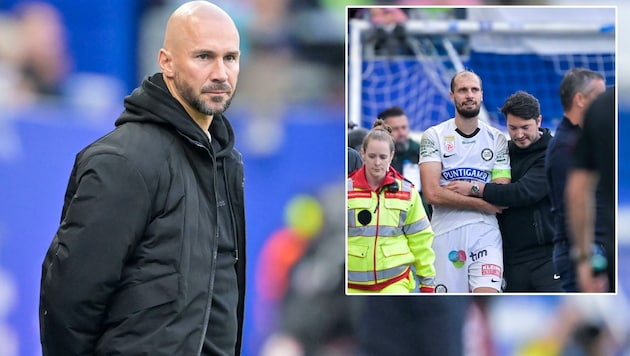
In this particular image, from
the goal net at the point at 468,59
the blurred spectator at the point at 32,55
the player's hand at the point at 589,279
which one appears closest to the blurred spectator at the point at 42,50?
the blurred spectator at the point at 32,55

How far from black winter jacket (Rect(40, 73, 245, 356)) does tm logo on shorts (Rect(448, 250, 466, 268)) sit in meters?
1.35

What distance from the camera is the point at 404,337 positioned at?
3.28 meters

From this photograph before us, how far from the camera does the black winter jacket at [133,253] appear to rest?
1849 millimetres

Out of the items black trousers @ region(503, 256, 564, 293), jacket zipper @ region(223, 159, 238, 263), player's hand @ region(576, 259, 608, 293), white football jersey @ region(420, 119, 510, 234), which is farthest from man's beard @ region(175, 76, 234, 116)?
player's hand @ region(576, 259, 608, 293)

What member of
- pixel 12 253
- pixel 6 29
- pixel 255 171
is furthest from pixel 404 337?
pixel 6 29

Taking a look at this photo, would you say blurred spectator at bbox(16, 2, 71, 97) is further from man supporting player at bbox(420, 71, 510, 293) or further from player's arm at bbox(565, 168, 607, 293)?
player's arm at bbox(565, 168, 607, 293)

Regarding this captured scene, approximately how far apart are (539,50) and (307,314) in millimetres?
1169

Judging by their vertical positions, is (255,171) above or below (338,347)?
above

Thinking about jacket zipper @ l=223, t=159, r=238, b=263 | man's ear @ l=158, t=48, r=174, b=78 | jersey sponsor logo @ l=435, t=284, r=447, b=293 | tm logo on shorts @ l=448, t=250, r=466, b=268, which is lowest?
jersey sponsor logo @ l=435, t=284, r=447, b=293

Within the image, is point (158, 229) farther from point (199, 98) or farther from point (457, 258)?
point (457, 258)

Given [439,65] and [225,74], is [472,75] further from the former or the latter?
[225,74]

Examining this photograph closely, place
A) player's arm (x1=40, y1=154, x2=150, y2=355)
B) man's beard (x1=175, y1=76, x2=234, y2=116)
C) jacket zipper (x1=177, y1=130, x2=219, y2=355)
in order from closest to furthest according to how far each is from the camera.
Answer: player's arm (x1=40, y1=154, x2=150, y2=355) → jacket zipper (x1=177, y1=130, x2=219, y2=355) → man's beard (x1=175, y1=76, x2=234, y2=116)

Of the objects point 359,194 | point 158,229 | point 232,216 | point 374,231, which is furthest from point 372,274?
point 158,229

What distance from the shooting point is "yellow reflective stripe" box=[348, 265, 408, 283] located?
320cm
